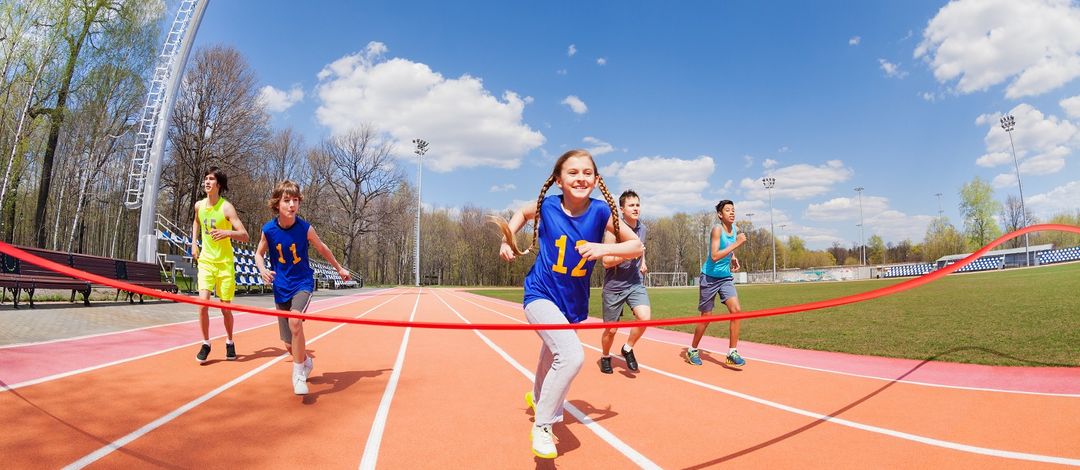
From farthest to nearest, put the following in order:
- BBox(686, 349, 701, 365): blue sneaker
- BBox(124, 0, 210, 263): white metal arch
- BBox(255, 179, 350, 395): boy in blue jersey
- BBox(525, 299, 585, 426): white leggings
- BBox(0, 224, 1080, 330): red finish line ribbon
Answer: BBox(124, 0, 210, 263): white metal arch < BBox(686, 349, 701, 365): blue sneaker < BBox(255, 179, 350, 395): boy in blue jersey < BBox(525, 299, 585, 426): white leggings < BBox(0, 224, 1080, 330): red finish line ribbon

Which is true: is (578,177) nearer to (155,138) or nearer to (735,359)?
(735,359)

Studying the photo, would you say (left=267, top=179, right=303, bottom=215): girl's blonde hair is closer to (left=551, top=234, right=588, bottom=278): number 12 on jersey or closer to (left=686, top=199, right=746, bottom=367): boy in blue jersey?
(left=551, top=234, right=588, bottom=278): number 12 on jersey

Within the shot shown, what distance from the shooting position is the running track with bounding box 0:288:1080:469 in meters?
3.16

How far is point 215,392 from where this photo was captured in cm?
462

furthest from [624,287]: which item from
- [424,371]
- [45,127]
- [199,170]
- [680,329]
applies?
[199,170]

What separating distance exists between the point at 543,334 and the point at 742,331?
360 inches

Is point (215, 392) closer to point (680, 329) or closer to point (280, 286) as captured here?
point (280, 286)

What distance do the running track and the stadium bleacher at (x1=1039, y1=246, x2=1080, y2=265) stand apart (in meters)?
68.6

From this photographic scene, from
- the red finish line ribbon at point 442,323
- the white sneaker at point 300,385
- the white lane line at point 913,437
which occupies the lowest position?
the white lane line at point 913,437

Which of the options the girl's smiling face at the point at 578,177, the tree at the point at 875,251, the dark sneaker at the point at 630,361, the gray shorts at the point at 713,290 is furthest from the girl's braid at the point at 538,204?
the tree at the point at 875,251

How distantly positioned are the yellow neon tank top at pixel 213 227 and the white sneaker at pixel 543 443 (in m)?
5.12

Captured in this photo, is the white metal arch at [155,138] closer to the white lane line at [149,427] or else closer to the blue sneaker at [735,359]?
the white lane line at [149,427]

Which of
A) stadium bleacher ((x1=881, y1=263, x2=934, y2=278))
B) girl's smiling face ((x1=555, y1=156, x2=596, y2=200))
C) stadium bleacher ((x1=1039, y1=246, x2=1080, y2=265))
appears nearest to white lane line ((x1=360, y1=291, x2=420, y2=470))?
girl's smiling face ((x1=555, y1=156, x2=596, y2=200))

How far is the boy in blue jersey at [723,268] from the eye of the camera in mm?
6172
